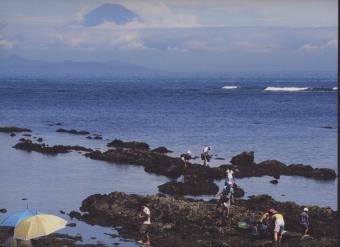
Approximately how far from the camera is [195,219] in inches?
1368

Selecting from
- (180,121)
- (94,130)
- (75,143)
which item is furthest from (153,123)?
(75,143)

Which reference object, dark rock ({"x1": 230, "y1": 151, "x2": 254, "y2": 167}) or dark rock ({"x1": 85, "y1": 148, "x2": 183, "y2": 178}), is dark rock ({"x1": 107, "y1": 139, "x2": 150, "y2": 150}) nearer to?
dark rock ({"x1": 85, "y1": 148, "x2": 183, "y2": 178})

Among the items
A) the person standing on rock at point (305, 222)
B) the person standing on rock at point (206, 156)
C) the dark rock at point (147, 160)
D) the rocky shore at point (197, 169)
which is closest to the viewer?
the person standing on rock at point (305, 222)

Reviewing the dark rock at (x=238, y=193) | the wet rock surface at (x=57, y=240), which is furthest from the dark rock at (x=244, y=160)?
the wet rock surface at (x=57, y=240)

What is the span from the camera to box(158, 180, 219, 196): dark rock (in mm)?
44331

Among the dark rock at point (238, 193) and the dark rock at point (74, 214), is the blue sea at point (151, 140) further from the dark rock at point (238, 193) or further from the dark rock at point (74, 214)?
the dark rock at point (74, 214)

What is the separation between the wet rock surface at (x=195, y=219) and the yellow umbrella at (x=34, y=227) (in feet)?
29.8

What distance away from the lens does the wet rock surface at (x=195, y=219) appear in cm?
3116

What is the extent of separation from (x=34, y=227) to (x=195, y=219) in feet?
44.6

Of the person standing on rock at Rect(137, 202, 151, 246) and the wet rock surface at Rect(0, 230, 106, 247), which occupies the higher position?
the person standing on rock at Rect(137, 202, 151, 246)

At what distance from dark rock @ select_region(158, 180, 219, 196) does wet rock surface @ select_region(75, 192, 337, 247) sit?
4438 millimetres

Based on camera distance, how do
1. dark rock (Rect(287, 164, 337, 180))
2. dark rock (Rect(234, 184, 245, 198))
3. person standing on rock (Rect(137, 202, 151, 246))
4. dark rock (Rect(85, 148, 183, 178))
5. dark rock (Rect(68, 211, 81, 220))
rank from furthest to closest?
dark rock (Rect(85, 148, 183, 178)), dark rock (Rect(287, 164, 337, 180)), dark rock (Rect(234, 184, 245, 198)), dark rock (Rect(68, 211, 81, 220)), person standing on rock (Rect(137, 202, 151, 246))

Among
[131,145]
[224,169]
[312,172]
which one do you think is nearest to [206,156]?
[224,169]

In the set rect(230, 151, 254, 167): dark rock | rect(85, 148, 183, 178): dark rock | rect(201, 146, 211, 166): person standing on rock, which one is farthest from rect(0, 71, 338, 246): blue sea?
rect(201, 146, 211, 166): person standing on rock
